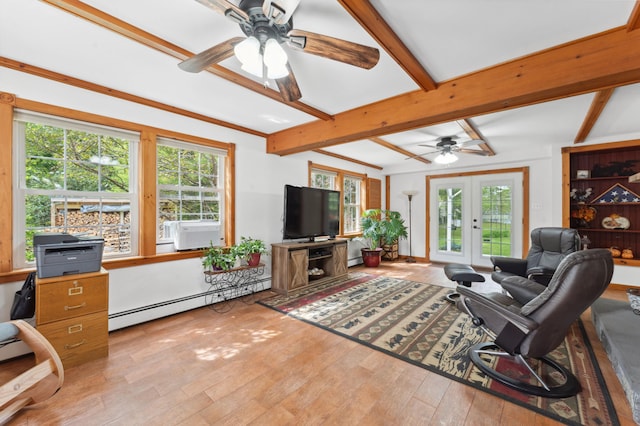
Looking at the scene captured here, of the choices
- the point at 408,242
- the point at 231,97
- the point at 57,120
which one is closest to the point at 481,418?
the point at 231,97

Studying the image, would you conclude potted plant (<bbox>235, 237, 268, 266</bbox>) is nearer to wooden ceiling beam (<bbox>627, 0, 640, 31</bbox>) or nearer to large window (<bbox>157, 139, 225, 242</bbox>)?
large window (<bbox>157, 139, 225, 242</bbox>)

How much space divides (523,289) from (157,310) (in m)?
3.65

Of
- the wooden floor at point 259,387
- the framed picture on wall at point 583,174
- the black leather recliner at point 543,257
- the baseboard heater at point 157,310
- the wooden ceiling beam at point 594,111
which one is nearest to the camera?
the wooden floor at point 259,387

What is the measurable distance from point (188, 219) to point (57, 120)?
1.54m

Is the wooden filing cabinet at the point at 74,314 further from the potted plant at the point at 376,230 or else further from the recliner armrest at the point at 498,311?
the potted plant at the point at 376,230

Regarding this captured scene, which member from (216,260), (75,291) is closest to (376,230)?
(216,260)

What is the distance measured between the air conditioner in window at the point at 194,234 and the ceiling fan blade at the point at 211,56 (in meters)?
1.98

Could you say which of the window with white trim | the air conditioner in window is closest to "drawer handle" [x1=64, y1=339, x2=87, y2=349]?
the air conditioner in window

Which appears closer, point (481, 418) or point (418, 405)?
point (481, 418)

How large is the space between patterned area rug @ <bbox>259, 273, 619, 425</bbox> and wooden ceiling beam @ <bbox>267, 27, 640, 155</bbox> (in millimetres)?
2143

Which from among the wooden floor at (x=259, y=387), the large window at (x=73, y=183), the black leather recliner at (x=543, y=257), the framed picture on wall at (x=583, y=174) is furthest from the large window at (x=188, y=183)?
the framed picture on wall at (x=583, y=174)

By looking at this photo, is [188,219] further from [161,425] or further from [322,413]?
[322,413]

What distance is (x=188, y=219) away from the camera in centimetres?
346

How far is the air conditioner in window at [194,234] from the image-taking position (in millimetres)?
3227
